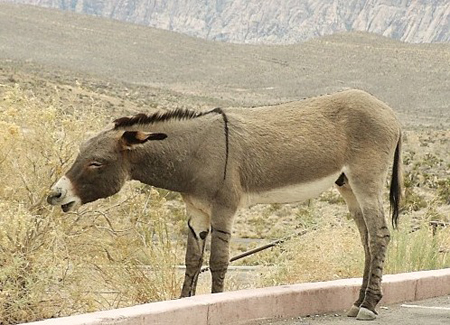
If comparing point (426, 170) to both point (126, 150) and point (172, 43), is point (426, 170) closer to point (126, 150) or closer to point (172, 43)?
point (126, 150)

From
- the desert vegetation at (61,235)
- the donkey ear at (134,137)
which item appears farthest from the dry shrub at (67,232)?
the donkey ear at (134,137)

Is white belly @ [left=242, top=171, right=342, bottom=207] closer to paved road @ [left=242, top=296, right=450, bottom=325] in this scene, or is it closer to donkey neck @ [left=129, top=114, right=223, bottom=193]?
donkey neck @ [left=129, top=114, right=223, bottom=193]

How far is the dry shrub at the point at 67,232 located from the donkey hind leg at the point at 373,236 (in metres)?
2.19

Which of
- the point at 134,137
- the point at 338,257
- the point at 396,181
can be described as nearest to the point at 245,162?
the point at 134,137

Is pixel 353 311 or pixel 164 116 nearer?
pixel 164 116

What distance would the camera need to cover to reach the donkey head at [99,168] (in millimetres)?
9805

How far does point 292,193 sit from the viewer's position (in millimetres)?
10367

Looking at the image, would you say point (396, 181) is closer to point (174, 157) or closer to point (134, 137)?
point (174, 157)

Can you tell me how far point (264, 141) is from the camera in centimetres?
1036

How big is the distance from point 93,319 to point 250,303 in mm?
2363

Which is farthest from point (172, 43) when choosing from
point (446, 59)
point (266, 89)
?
point (446, 59)

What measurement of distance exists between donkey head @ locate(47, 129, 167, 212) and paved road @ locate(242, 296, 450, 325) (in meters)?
1.87

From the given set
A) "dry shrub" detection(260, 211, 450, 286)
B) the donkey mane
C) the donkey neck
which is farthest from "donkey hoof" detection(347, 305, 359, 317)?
"dry shrub" detection(260, 211, 450, 286)

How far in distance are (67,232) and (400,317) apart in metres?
3.61
